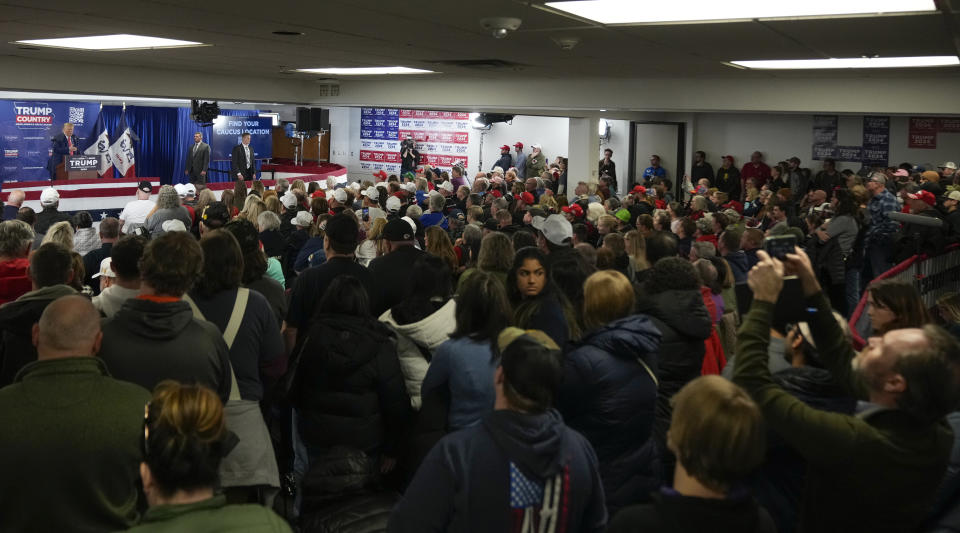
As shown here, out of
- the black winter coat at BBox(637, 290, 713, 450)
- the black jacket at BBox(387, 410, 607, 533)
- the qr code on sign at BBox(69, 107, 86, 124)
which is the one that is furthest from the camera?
the qr code on sign at BBox(69, 107, 86, 124)

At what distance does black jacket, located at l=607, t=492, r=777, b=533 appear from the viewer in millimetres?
1683

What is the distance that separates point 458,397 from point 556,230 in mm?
2871

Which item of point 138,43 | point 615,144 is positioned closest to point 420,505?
point 138,43

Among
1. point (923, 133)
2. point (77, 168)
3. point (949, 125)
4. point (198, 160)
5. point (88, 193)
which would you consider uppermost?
point (949, 125)

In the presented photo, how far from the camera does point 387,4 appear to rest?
469cm

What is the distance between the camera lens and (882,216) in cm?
835

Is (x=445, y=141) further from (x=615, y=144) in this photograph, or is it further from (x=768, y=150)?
(x=768, y=150)

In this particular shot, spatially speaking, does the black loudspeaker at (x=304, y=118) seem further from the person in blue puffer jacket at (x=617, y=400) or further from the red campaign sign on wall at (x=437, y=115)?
the person in blue puffer jacket at (x=617, y=400)

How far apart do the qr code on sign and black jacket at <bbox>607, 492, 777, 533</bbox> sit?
18.2 meters

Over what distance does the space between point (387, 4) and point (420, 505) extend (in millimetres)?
3406

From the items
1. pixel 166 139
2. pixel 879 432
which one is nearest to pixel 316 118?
pixel 166 139

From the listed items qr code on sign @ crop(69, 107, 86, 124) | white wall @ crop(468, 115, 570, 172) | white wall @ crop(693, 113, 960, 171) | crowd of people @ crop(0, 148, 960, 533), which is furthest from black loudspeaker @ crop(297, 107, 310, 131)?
crowd of people @ crop(0, 148, 960, 533)

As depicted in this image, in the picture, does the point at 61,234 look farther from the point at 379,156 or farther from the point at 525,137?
the point at 379,156

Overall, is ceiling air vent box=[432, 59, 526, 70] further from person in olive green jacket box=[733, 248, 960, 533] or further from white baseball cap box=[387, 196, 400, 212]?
person in olive green jacket box=[733, 248, 960, 533]
